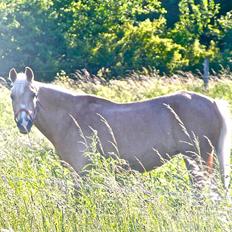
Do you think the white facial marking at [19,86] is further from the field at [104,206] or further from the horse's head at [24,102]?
the field at [104,206]

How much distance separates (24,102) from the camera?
844 cm

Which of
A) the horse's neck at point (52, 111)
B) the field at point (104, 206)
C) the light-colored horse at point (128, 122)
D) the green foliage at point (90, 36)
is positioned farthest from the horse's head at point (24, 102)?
the green foliage at point (90, 36)

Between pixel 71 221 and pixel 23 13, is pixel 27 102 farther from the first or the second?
pixel 23 13

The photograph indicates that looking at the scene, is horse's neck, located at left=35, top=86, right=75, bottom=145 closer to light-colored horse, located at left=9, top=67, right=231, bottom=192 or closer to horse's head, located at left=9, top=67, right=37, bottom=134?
light-colored horse, located at left=9, top=67, right=231, bottom=192

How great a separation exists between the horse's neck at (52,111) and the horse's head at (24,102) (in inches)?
6.1

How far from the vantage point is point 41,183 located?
6934 mm

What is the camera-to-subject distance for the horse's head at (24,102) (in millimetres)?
A: 8406

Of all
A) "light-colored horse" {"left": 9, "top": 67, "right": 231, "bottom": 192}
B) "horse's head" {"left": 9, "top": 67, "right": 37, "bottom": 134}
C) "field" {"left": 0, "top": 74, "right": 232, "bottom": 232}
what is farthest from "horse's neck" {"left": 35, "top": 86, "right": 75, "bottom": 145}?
"field" {"left": 0, "top": 74, "right": 232, "bottom": 232}

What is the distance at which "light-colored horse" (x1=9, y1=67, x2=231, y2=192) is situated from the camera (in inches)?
335

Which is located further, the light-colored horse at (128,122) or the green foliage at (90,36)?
the green foliage at (90,36)

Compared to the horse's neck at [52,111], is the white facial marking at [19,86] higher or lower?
higher

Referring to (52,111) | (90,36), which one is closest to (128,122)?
(52,111)

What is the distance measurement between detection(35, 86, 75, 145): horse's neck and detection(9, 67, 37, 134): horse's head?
154 millimetres

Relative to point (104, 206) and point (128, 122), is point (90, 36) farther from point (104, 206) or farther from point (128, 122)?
point (104, 206)
